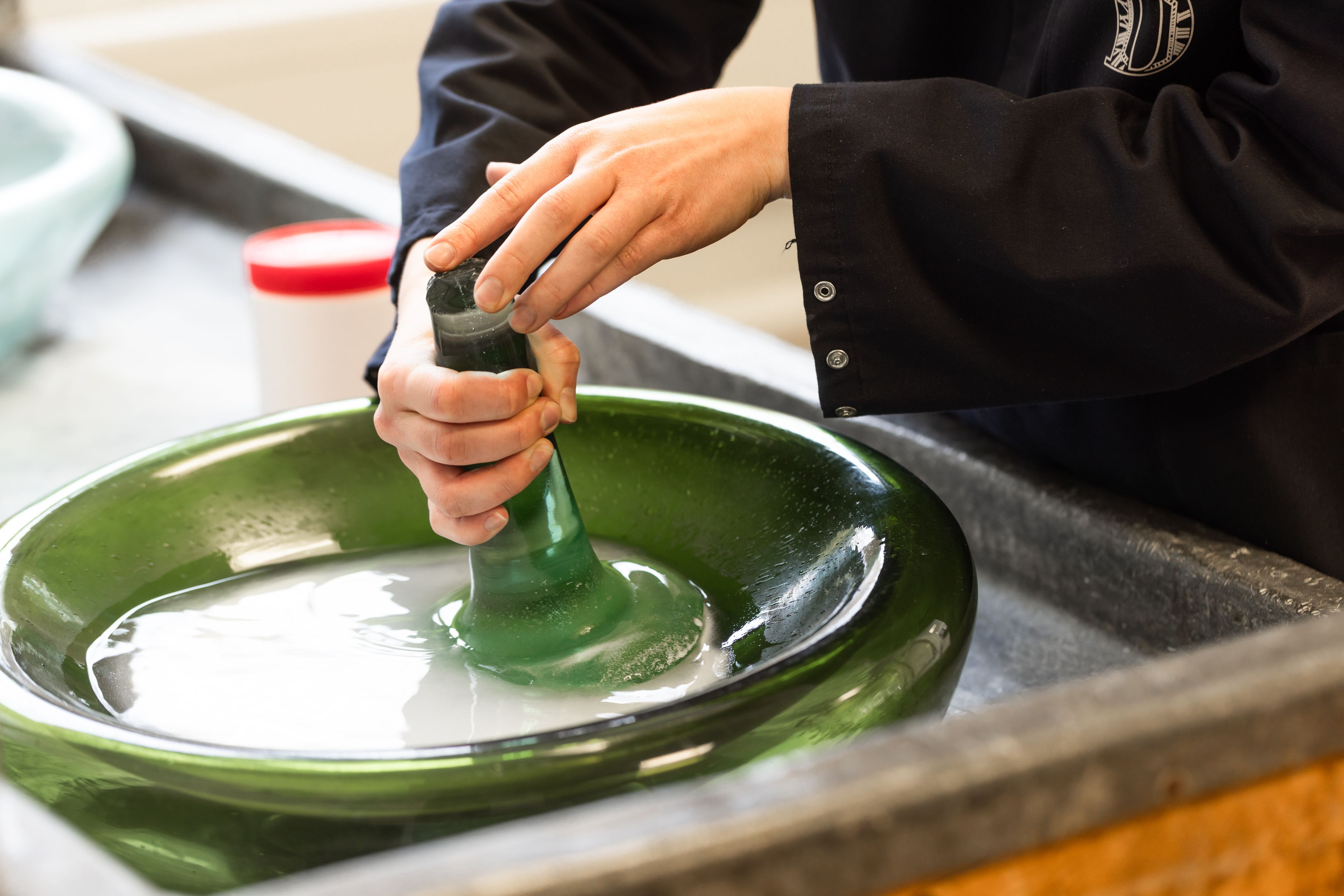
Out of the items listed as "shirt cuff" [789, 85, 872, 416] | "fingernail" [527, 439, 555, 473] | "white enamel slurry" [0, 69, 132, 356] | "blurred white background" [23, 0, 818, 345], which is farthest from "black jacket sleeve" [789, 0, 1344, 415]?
"blurred white background" [23, 0, 818, 345]

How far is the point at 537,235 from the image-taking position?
16.2 inches

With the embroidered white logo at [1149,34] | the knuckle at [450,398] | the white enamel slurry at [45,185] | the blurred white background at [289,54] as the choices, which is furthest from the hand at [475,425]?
the blurred white background at [289,54]

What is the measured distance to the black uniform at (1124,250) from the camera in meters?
0.43

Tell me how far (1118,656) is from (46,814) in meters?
0.40

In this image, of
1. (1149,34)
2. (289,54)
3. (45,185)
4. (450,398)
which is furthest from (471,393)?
(289,54)

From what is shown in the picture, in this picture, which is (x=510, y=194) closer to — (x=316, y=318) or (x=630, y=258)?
(x=630, y=258)

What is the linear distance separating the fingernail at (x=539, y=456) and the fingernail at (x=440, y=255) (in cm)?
6

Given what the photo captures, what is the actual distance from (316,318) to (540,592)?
329 millimetres

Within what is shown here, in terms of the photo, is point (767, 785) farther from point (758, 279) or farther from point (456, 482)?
point (758, 279)

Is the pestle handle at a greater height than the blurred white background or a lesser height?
greater

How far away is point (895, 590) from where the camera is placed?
35 cm

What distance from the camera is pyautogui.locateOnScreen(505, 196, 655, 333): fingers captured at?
1.38 feet

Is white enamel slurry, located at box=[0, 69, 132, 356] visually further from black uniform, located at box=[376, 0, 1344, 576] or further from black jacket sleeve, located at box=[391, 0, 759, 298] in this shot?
black uniform, located at box=[376, 0, 1344, 576]

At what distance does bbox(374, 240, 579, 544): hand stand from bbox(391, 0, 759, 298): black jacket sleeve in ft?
0.46
